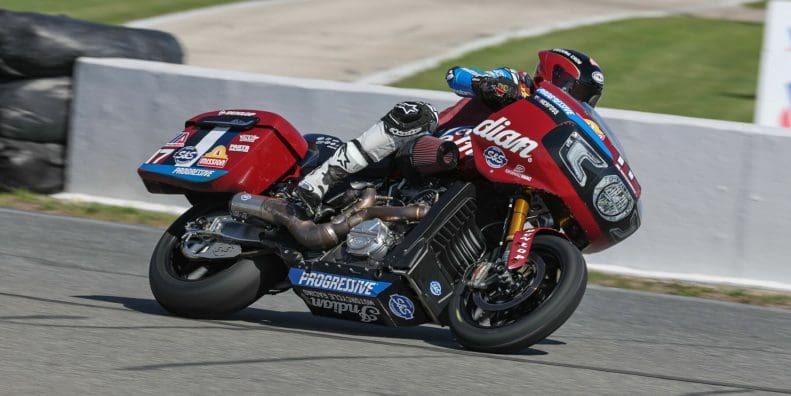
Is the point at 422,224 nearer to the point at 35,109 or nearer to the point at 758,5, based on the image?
the point at 35,109

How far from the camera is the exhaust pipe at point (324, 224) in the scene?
5.64 metres

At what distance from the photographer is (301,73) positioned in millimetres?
14922

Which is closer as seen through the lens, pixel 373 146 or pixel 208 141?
pixel 373 146

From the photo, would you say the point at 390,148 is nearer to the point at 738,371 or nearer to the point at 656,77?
the point at 738,371

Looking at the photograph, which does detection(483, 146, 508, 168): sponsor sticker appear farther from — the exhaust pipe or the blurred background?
the blurred background

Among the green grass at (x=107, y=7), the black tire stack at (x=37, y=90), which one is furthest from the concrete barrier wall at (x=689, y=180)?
the green grass at (x=107, y=7)

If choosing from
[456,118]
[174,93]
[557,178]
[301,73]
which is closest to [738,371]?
[557,178]

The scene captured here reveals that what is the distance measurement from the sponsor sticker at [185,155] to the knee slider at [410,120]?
1.00 meters

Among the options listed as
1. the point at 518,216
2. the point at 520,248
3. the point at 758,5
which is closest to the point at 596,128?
the point at 518,216

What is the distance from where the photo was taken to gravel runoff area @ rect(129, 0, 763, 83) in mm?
15594

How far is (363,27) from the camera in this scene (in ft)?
58.0

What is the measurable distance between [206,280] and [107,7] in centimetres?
1398

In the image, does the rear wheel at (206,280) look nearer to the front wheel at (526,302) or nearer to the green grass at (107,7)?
the front wheel at (526,302)

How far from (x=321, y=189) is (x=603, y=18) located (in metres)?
13.2
